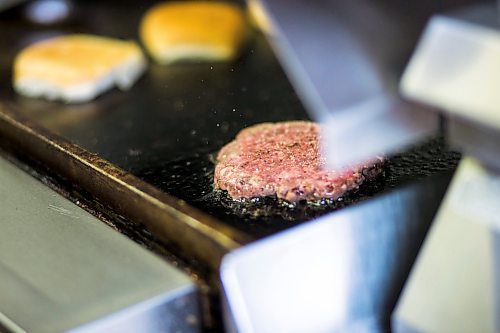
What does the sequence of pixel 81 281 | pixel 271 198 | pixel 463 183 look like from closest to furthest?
pixel 463 183, pixel 81 281, pixel 271 198

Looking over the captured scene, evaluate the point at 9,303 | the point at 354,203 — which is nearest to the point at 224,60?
the point at 354,203

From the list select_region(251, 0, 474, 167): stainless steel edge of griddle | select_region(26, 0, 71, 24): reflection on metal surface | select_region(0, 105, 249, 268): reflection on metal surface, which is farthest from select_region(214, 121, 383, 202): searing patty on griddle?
select_region(26, 0, 71, 24): reflection on metal surface

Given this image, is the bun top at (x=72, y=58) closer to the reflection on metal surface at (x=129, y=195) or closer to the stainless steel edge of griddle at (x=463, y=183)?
the reflection on metal surface at (x=129, y=195)

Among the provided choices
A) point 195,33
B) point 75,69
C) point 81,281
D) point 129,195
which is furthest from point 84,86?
point 81,281

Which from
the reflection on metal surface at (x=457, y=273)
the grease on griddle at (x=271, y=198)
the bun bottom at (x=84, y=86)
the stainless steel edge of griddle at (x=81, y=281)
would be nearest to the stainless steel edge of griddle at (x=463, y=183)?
the reflection on metal surface at (x=457, y=273)

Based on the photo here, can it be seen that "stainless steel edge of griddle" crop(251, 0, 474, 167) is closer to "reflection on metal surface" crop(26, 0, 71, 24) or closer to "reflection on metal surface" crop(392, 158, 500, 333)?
"reflection on metal surface" crop(392, 158, 500, 333)

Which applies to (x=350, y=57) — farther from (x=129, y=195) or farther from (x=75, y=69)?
(x=75, y=69)
